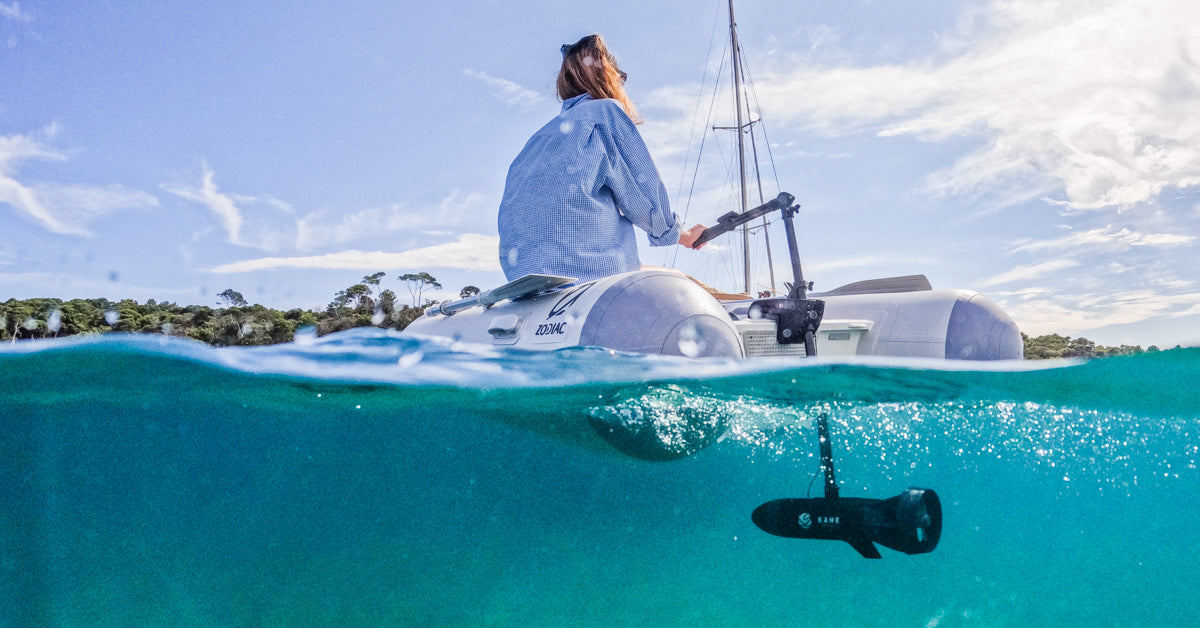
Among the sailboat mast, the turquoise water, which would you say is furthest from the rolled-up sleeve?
the sailboat mast

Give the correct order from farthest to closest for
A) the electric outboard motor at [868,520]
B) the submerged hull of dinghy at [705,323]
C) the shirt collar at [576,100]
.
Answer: the shirt collar at [576,100] < the electric outboard motor at [868,520] < the submerged hull of dinghy at [705,323]

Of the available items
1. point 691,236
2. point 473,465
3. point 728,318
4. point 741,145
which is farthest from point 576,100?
point 741,145

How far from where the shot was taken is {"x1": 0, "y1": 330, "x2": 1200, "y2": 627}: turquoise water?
3520mm

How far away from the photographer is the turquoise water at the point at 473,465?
352 centimetres

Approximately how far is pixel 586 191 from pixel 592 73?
2.79 ft

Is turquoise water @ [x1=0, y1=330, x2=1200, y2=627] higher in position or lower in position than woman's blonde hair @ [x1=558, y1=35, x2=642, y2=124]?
lower

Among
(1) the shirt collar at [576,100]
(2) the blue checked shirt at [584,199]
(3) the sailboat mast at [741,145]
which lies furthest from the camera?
(3) the sailboat mast at [741,145]

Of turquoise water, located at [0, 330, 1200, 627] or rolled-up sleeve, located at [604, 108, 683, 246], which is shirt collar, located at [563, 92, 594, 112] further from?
turquoise water, located at [0, 330, 1200, 627]

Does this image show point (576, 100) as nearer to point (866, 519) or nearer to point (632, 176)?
point (632, 176)

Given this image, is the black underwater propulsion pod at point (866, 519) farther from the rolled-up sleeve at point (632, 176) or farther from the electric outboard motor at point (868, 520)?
the rolled-up sleeve at point (632, 176)

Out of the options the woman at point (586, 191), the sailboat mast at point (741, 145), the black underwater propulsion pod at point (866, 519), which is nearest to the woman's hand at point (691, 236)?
the woman at point (586, 191)

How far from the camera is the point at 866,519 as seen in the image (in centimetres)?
329

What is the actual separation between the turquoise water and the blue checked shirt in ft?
2.11

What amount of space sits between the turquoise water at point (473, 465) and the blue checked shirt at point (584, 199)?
64 centimetres
